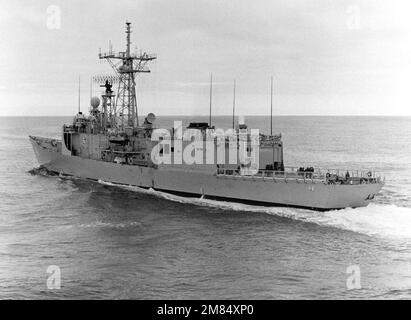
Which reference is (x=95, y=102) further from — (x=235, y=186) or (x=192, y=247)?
(x=192, y=247)

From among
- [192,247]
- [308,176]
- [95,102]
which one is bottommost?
[192,247]

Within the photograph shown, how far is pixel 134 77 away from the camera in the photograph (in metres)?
42.2

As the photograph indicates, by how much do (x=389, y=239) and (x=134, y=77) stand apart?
26220 millimetres

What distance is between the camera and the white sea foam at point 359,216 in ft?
82.0

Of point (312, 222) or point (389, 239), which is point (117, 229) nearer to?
point (312, 222)

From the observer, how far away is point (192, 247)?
22.2 metres

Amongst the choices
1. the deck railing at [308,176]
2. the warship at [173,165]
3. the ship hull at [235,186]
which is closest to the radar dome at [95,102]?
the warship at [173,165]

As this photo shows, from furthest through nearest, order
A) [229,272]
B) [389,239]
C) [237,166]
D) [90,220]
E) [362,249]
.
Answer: [237,166]
[90,220]
[389,239]
[362,249]
[229,272]

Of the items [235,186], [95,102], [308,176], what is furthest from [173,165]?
[95,102]

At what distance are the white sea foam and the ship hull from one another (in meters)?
0.51

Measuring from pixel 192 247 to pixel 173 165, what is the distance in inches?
503

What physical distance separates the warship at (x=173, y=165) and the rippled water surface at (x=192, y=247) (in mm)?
877

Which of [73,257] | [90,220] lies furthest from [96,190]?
[73,257]
